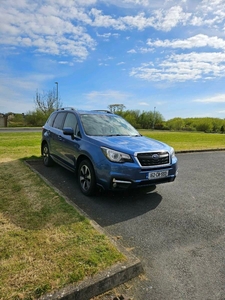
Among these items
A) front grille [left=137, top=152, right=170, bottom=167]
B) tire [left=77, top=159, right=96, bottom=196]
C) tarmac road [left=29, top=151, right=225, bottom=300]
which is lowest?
tarmac road [left=29, top=151, right=225, bottom=300]

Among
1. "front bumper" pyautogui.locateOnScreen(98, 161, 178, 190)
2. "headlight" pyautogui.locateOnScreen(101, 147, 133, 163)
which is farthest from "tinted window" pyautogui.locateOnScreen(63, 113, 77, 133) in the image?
"front bumper" pyautogui.locateOnScreen(98, 161, 178, 190)

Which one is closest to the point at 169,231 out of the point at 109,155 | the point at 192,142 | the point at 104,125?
the point at 109,155

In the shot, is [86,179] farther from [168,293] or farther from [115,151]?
[168,293]

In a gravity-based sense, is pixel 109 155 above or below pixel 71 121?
below

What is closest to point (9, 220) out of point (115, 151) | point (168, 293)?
point (115, 151)

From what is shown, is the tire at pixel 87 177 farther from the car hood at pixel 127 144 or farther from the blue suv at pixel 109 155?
the car hood at pixel 127 144

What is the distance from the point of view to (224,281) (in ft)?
7.61

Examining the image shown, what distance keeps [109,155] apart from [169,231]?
1622 millimetres

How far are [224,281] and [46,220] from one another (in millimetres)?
2423

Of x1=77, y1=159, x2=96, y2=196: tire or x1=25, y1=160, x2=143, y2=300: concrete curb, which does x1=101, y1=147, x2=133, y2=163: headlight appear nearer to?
x1=77, y1=159, x2=96, y2=196: tire

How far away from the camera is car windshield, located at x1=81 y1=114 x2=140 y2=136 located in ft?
16.2

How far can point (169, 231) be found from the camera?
3.30 m

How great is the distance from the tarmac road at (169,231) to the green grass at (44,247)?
1.26ft

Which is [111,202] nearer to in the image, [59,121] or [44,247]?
[44,247]
